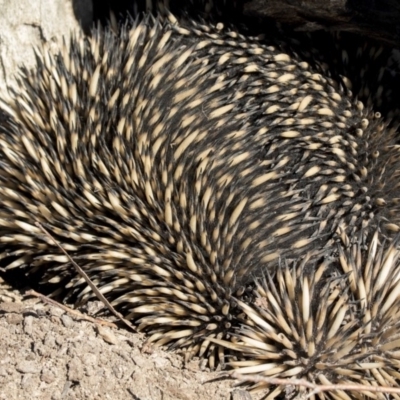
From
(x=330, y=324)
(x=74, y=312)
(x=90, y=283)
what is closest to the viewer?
(x=330, y=324)

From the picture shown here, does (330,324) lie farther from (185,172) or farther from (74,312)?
(74,312)

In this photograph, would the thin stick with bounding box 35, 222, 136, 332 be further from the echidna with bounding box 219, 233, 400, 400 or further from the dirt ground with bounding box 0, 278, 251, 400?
the echidna with bounding box 219, 233, 400, 400

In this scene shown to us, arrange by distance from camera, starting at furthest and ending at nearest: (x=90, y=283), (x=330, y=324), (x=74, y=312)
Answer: (x=74, y=312)
(x=90, y=283)
(x=330, y=324)

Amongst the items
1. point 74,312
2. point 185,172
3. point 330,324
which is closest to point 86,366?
point 74,312

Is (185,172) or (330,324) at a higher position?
(185,172)

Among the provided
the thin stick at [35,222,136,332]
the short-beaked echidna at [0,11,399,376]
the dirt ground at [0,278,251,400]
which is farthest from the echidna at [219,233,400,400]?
the thin stick at [35,222,136,332]

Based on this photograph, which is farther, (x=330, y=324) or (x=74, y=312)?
(x=74, y=312)

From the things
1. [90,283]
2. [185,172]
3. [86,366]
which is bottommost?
[86,366]
